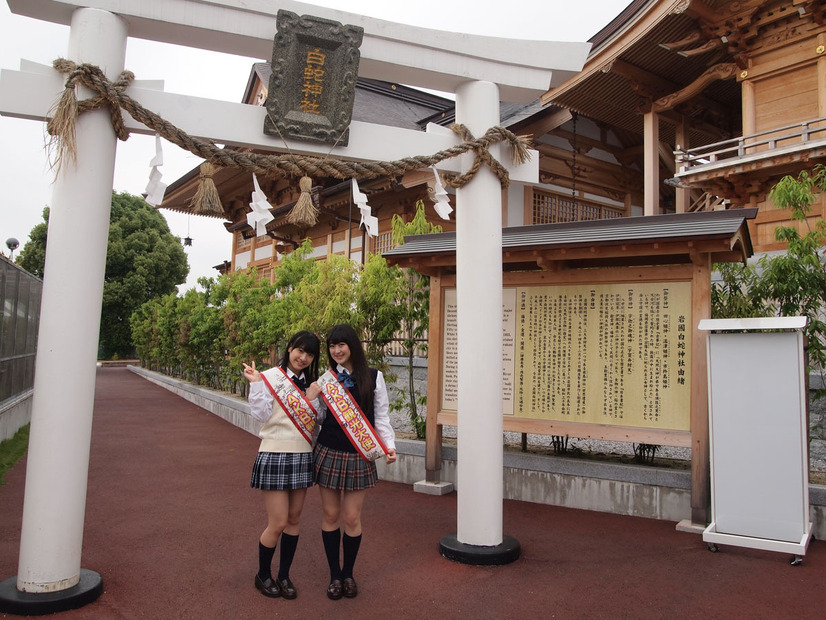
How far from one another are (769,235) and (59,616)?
41.2ft

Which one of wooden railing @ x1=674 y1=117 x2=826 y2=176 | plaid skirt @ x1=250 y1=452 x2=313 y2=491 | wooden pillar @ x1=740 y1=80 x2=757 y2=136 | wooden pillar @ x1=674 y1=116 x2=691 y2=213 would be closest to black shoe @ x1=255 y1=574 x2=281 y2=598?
plaid skirt @ x1=250 y1=452 x2=313 y2=491

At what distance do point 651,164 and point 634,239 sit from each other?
8804 mm

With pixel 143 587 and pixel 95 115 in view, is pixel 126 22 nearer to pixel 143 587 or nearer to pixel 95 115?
pixel 95 115

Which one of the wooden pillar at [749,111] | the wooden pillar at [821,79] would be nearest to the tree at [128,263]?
the wooden pillar at [749,111]

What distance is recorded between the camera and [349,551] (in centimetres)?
367

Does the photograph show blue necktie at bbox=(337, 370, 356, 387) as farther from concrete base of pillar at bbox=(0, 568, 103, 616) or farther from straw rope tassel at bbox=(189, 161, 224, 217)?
concrete base of pillar at bbox=(0, 568, 103, 616)

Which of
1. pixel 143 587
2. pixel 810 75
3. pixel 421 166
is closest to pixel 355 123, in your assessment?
pixel 421 166

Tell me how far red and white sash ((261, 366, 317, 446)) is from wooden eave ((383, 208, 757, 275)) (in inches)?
116

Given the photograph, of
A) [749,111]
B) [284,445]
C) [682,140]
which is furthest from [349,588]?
[682,140]

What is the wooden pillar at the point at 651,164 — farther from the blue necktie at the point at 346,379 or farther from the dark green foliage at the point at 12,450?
the dark green foliage at the point at 12,450

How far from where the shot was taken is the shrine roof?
507 cm

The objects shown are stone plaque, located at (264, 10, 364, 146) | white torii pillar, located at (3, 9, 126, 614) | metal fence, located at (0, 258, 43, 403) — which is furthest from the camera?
metal fence, located at (0, 258, 43, 403)

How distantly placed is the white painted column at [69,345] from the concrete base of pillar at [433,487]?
3565 mm

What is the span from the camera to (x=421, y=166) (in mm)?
4277
